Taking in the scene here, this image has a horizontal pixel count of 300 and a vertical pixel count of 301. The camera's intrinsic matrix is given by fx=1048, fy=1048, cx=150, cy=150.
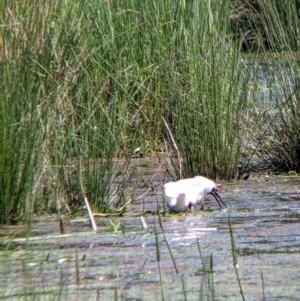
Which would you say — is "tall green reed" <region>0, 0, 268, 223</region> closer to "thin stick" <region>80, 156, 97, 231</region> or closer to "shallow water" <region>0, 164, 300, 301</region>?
"thin stick" <region>80, 156, 97, 231</region>

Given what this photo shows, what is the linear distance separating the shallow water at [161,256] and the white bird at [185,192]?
0.05 meters

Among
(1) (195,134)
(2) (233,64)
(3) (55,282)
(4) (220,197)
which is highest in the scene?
(2) (233,64)

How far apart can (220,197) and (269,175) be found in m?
1.09

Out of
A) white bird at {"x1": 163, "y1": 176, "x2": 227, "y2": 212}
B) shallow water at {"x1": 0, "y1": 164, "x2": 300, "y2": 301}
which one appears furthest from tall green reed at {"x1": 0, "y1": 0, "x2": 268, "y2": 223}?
white bird at {"x1": 163, "y1": 176, "x2": 227, "y2": 212}

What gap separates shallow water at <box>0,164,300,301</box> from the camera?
3.50 metres

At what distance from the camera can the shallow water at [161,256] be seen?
11.5ft

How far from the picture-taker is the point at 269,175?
20.8ft

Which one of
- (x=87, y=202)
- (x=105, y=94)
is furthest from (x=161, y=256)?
(x=105, y=94)

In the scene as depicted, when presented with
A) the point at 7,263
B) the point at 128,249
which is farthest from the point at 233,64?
the point at 7,263

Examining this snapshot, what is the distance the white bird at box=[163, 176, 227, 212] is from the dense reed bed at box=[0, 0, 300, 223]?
38 centimetres

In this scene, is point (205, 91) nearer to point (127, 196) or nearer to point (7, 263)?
point (127, 196)

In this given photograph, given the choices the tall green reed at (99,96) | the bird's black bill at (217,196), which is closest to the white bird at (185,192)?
the bird's black bill at (217,196)

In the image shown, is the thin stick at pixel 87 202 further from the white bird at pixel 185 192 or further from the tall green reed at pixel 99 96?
the white bird at pixel 185 192

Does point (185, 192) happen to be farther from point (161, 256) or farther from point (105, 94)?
point (105, 94)
